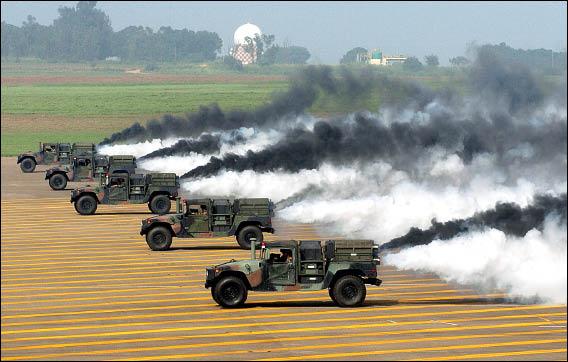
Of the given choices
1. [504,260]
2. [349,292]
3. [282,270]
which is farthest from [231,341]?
[504,260]

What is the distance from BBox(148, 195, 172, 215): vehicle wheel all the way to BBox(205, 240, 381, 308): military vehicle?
28.7 metres

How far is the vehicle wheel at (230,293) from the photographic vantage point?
120ft

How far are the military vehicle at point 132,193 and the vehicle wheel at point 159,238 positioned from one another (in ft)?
46.8

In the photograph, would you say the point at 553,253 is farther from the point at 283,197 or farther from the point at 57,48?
the point at 57,48

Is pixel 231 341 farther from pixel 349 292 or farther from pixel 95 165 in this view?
pixel 95 165

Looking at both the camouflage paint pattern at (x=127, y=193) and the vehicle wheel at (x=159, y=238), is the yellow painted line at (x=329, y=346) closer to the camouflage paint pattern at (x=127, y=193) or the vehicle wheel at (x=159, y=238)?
the vehicle wheel at (x=159, y=238)

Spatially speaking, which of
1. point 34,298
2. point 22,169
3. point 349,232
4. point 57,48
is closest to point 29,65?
point 57,48

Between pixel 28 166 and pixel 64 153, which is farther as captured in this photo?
pixel 28 166

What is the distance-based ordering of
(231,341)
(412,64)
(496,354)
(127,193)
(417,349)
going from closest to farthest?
(496,354)
(417,349)
(231,341)
(127,193)
(412,64)

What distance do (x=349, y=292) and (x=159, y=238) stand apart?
52.8 feet

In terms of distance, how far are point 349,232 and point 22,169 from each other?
151 ft

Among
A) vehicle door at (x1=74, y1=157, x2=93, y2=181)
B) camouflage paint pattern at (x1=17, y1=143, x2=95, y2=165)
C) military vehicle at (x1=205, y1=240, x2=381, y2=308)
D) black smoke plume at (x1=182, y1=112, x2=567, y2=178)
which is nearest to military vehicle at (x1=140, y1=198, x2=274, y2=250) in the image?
military vehicle at (x1=205, y1=240, x2=381, y2=308)

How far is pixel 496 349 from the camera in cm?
3027

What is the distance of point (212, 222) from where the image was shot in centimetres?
5112
